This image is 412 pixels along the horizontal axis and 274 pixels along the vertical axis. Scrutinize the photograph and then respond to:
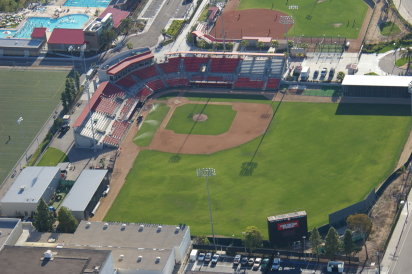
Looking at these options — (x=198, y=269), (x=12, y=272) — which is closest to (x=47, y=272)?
(x=12, y=272)

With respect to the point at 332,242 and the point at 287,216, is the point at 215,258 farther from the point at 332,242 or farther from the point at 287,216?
the point at 332,242

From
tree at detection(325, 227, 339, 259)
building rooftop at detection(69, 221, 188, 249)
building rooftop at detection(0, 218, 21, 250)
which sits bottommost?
building rooftop at detection(0, 218, 21, 250)

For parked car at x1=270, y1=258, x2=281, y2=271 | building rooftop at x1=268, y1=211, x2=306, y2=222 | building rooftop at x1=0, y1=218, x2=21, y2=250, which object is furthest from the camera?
building rooftop at x1=0, y1=218, x2=21, y2=250

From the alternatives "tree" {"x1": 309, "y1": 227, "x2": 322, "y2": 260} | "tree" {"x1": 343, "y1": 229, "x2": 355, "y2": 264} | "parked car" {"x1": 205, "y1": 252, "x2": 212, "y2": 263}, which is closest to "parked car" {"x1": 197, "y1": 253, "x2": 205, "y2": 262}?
"parked car" {"x1": 205, "y1": 252, "x2": 212, "y2": 263}

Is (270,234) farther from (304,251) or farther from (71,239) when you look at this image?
(71,239)

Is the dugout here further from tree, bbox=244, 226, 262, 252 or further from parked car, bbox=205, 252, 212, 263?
parked car, bbox=205, 252, 212, 263

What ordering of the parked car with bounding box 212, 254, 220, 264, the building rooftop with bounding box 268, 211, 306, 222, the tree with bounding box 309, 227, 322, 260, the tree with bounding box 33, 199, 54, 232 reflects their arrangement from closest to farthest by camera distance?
1. the tree with bounding box 309, 227, 322, 260
2. the building rooftop with bounding box 268, 211, 306, 222
3. the parked car with bounding box 212, 254, 220, 264
4. the tree with bounding box 33, 199, 54, 232

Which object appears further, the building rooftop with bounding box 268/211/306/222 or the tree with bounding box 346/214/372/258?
the building rooftop with bounding box 268/211/306/222

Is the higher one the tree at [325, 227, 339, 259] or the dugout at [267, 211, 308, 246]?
the dugout at [267, 211, 308, 246]
